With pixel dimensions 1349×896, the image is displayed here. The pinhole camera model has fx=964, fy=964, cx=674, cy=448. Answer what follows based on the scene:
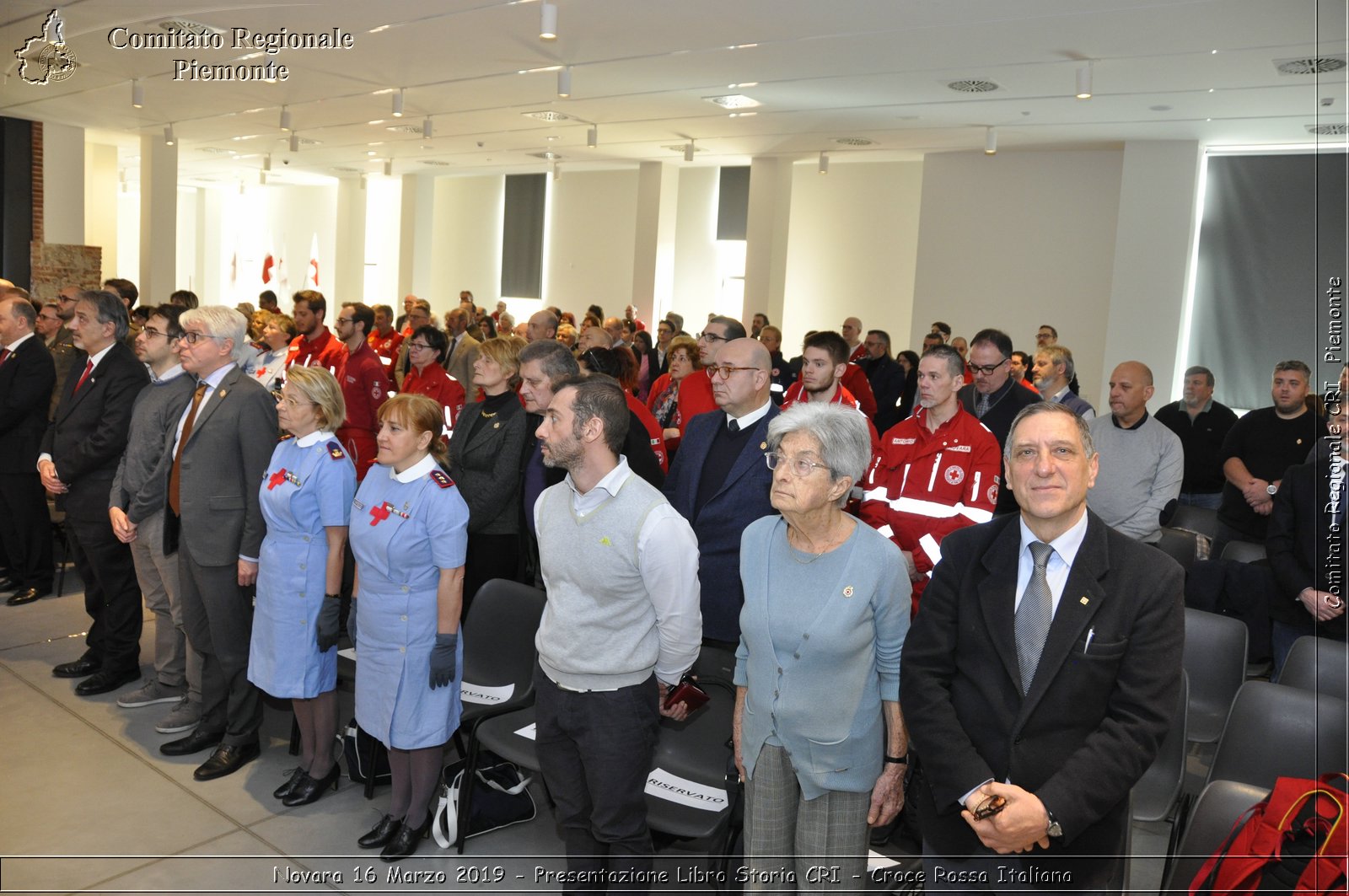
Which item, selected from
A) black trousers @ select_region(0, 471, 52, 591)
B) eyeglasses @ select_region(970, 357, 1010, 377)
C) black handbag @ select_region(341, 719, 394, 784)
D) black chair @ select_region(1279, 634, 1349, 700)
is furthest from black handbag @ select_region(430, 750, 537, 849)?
black trousers @ select_region(0, 471, 52, 591)

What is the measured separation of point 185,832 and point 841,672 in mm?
2405

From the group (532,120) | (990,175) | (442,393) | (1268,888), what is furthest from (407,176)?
(1268,888)

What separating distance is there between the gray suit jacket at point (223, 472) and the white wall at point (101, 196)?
1690 cm

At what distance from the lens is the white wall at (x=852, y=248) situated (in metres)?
14.5

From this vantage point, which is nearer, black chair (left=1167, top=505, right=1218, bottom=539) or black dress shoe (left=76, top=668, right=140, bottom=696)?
black dress shoe (left=76, top=668, right=140, bottom=696)

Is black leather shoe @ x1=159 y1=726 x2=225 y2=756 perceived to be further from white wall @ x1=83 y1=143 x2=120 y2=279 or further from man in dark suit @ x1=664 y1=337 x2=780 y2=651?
white wall @ x1=83 y1=143 x2=120 y2=279

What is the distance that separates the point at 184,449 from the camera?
147 inches

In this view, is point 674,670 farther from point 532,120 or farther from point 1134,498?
point 532,120

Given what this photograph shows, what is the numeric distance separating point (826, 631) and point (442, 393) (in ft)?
13.1

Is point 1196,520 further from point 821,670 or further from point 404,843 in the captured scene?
point 404,843

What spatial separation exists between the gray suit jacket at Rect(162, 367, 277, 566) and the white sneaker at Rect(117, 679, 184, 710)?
0.95 m

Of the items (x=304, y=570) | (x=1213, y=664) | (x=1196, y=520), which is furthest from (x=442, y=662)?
(x=1196, y=520)

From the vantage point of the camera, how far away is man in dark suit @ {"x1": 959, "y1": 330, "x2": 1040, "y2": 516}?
4660 mm

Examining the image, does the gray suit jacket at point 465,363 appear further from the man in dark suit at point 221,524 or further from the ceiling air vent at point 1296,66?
the ceiling air vent at point 1296,66
